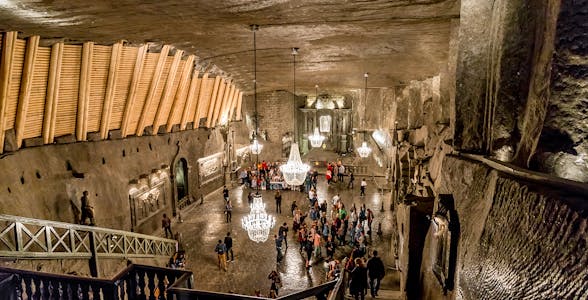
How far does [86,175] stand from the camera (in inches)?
349

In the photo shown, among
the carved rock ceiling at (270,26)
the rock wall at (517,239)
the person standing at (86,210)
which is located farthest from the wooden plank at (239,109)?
the rock wall at (517,239)

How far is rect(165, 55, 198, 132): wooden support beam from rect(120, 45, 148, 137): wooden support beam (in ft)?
6.56

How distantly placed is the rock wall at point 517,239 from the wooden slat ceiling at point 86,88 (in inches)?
284

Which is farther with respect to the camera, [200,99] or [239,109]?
[239,109]

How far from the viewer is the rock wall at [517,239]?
6.05ft

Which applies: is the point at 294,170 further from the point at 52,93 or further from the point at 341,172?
the point at 341,172

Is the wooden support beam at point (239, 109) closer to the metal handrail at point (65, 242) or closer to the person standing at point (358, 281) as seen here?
the metal handrail at point (65, 242)

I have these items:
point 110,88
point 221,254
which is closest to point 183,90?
point 110,88

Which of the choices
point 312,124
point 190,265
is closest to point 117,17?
point 190,265

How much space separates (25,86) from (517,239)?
311 inches

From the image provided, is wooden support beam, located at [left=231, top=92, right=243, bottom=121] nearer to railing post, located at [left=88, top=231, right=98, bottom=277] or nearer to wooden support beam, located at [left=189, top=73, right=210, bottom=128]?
wooden support beam, located at [left=189, top=73, right=210, bottom=128]

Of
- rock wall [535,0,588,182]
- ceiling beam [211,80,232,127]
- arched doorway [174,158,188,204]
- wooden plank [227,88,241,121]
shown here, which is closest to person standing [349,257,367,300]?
rock wall [535,0,588,182]

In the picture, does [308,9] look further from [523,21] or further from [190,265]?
[190,265]

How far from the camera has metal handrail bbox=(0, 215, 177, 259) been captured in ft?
19.5
